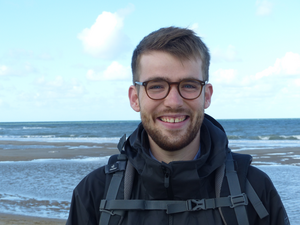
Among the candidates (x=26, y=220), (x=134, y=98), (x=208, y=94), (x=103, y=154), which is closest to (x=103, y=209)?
(x=134, y=98)

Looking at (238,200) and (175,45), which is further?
(175,45)

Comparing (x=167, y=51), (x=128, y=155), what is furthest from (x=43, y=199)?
(x=167, y=51)

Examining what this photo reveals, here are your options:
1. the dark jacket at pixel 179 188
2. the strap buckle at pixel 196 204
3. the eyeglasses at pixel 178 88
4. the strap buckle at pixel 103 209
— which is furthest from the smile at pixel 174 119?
the strap buckle at pixel 103 209

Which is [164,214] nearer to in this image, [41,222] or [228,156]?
[228,156]

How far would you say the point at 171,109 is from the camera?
6.86ft

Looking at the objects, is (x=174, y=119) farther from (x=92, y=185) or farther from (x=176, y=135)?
(x=92, y=185)

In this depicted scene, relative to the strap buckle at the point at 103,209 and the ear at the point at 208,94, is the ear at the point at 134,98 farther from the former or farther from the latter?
the strap buckle at the point at 103,209

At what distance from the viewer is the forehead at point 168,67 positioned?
210 cm

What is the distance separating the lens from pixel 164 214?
2.01m

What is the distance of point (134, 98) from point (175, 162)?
70 cm

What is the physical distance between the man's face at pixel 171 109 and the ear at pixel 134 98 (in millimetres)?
198

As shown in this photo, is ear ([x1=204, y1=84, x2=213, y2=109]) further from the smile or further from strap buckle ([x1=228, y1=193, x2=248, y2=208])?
strap buckle ([x1=228, y1=193, x2=248, y2=208])

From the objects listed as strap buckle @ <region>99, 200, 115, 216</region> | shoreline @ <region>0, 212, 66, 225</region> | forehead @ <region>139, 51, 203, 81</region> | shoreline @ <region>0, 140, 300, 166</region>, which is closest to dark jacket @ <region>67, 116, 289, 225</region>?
strap buckle @ <region>99, 200, 115, 216</region>

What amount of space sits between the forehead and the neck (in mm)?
483
